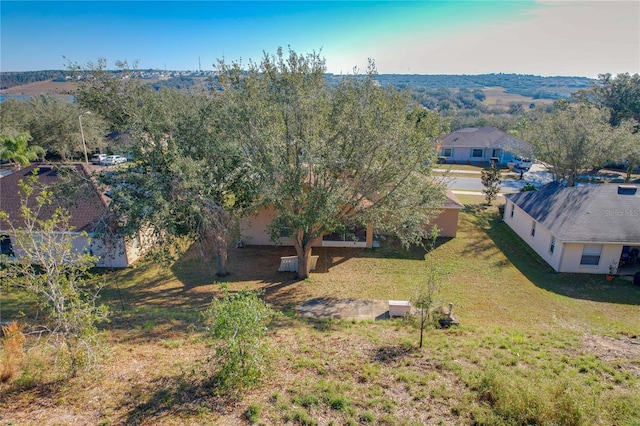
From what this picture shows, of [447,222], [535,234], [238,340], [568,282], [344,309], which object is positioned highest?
[238,340]

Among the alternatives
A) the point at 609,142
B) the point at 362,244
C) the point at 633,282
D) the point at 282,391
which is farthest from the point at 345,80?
the point at 609,142

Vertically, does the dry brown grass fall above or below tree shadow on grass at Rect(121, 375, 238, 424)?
above

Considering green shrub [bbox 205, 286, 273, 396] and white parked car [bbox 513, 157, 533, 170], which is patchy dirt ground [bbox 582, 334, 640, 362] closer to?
green shrub [bbox 205, 286, 273, 396]

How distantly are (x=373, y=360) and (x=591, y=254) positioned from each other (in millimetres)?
14055

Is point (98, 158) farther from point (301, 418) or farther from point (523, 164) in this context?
point (523, 164)

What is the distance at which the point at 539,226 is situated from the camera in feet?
63.3

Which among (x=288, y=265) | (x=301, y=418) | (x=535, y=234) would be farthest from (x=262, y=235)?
(x=535, y=234)

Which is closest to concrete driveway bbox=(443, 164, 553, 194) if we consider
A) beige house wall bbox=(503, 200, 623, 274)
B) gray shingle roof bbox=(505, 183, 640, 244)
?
gray shingle roof bbox=(505, 183, 640, 244)

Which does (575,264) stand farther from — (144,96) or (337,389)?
(144,96)

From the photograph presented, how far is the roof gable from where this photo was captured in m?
13.6

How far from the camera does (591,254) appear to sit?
17.1m

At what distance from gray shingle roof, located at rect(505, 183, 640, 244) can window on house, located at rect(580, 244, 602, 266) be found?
52cm

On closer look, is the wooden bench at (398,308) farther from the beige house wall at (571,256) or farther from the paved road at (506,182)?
the paved road at (506,182)

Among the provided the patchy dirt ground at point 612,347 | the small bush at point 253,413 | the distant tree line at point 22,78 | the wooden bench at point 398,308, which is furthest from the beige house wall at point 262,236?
the distant tree line at point 22,78
